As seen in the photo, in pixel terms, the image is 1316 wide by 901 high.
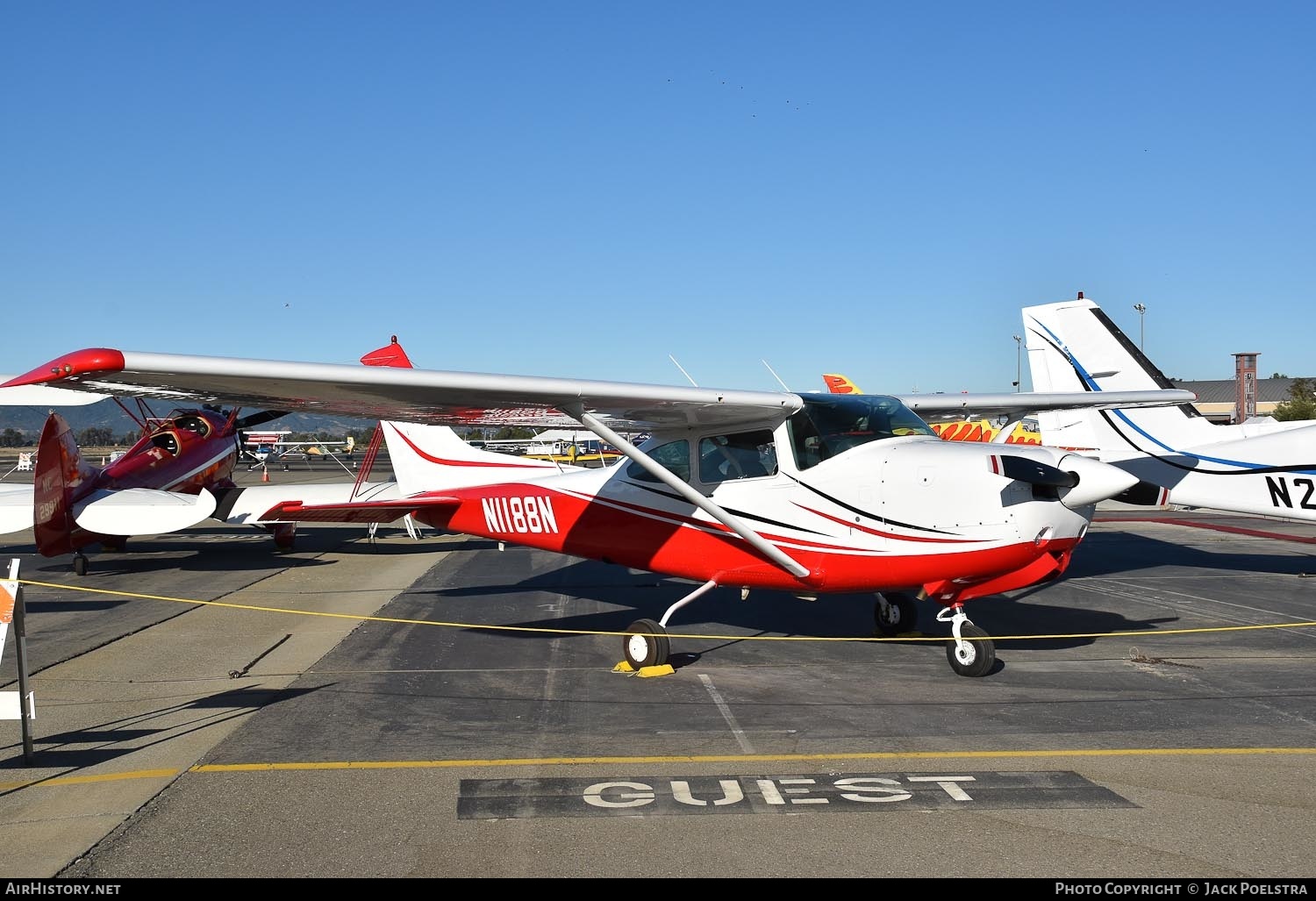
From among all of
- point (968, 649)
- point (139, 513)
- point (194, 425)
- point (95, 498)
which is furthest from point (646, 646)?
point (194, 425)

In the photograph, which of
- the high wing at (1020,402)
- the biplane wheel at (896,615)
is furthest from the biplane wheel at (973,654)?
the high wing at (1020,402)

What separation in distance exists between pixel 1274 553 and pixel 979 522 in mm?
11843

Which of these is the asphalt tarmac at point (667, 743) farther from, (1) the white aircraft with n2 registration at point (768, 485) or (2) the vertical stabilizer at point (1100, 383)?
(2) the vertical stabilizer at point (1100, 383)

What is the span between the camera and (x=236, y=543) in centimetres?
2144

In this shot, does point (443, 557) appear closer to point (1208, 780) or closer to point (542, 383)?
point (542, 383)

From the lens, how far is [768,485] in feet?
29.1

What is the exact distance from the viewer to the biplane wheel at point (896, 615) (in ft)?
33.6

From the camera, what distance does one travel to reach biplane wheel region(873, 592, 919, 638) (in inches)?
403

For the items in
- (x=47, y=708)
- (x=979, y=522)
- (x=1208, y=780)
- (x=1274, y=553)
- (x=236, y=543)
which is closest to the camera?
(x=1208, y=780)

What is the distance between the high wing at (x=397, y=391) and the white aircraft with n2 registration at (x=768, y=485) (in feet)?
0.06

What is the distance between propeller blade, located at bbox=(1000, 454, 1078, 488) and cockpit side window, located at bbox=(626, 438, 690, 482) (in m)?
2.93

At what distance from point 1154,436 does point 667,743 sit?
10.6 metres

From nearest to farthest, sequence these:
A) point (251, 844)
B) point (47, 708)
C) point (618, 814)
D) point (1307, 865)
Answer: point (1307, 865)
point (251, 844)
point (618, 814)
point (47, 708)

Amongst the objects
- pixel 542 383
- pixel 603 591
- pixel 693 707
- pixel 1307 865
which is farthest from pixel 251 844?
pixel 603 591
